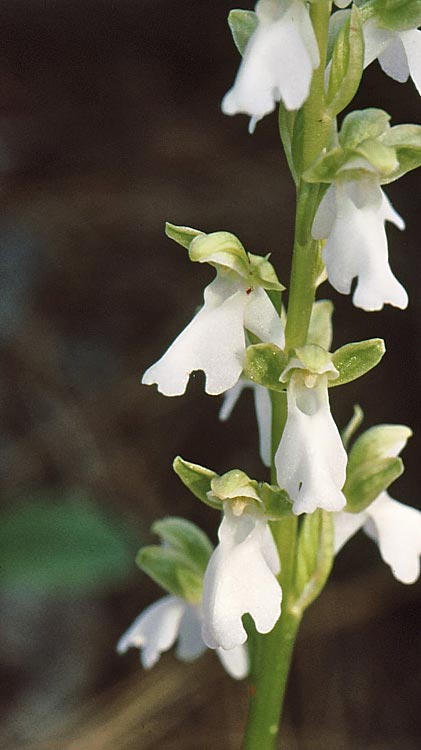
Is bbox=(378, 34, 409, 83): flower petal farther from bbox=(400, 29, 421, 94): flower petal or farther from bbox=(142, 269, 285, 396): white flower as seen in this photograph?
bbox=(142, 269, 285, 396): white flower

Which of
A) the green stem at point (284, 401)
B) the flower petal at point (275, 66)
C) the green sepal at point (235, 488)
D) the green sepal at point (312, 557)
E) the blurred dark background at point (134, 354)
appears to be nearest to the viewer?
the flower petal at point (275, 66)

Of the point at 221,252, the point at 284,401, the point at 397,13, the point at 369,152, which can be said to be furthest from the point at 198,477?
the point at 397,13

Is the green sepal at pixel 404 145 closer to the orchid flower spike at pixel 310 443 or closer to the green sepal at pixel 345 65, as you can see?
the green sepal at pixel 345 65

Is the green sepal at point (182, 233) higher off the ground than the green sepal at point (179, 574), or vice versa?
the green sepal at point (182, 233)

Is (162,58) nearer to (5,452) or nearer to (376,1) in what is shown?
(5,452)

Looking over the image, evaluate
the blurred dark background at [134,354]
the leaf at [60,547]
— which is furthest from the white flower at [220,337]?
the blurred dark background at [134,354]
